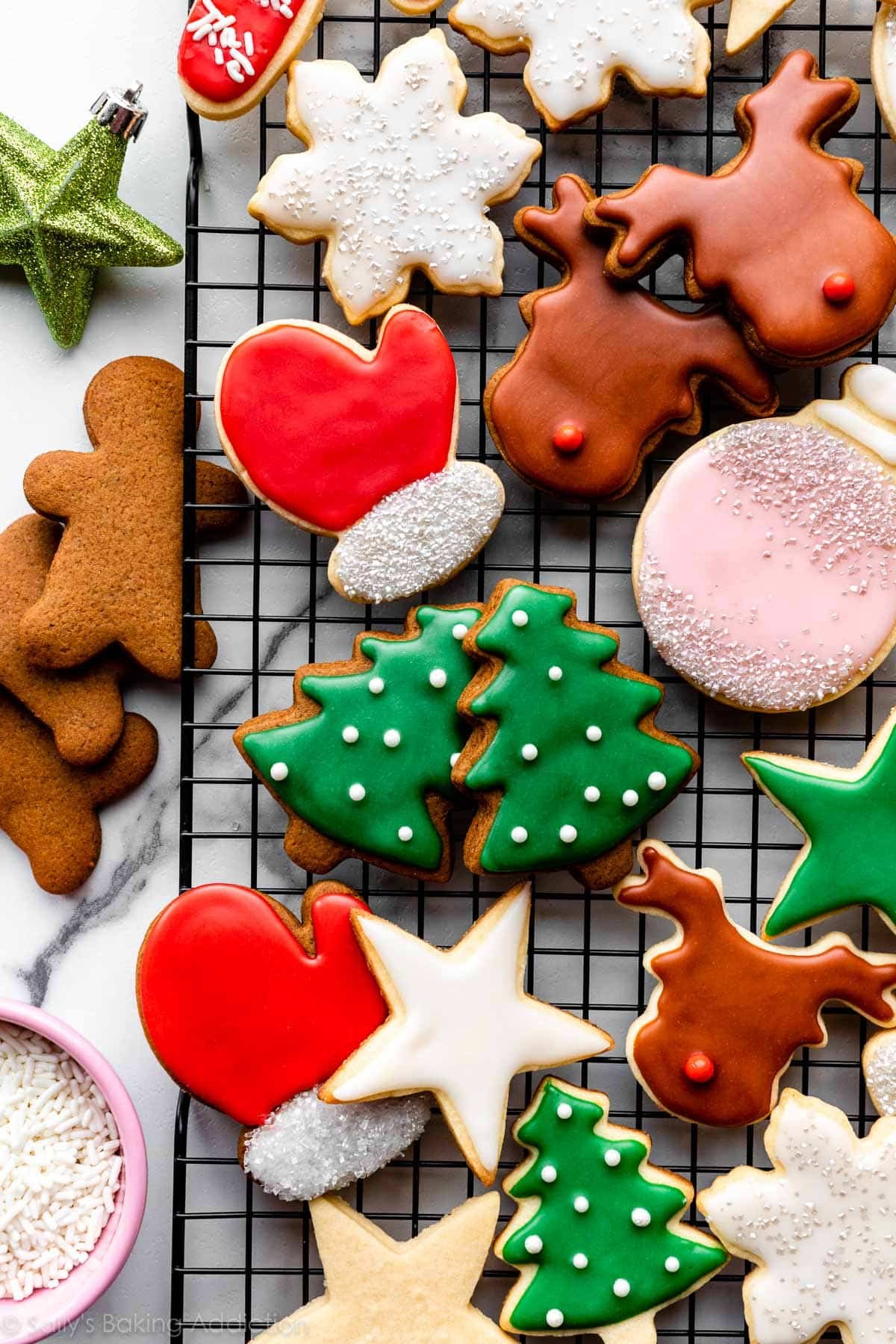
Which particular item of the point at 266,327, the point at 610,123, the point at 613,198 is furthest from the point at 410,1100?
the point at 610,123

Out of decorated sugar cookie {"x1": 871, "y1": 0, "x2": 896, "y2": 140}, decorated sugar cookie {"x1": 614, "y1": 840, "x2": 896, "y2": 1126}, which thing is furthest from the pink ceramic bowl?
decorated sugar cookie {"x1": 871, "y1": 0, "x2": 896, "y2": 140}

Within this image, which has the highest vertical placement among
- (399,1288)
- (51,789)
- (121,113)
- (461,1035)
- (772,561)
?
(121,113)

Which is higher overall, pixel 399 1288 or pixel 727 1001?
pixel 727 1001

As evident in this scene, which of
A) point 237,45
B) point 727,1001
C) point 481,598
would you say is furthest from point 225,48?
point 727,1001

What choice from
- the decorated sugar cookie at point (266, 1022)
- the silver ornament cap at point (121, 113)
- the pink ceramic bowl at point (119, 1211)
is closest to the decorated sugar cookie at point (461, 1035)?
the decorated sugar cookie at point (266, 1022)

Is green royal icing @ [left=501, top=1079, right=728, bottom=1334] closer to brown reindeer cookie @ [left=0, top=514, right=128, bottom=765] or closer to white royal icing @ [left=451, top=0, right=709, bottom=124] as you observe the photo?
brown reindeer cookie @ [left=0, top=514, right=128, bottom=765]

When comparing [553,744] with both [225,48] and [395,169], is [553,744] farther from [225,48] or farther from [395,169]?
[225,48]

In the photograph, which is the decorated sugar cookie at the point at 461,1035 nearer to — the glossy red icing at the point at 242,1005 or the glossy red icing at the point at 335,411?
the glossy red icing at the point at 242,1005
